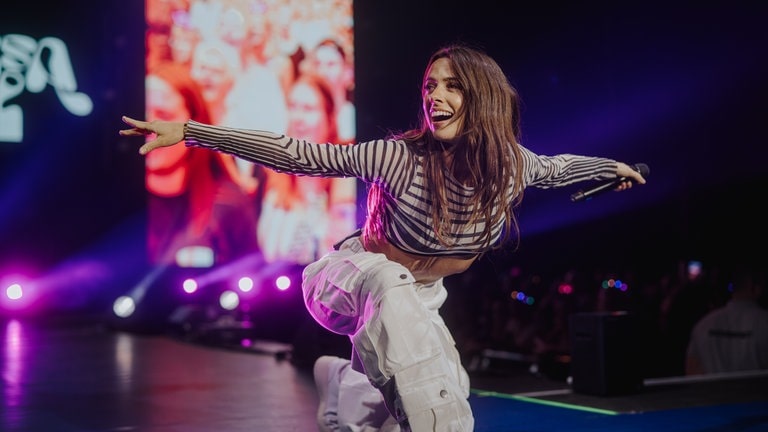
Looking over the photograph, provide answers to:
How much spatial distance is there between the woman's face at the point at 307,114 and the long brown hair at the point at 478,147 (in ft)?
27.9

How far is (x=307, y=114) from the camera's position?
10.6 metres

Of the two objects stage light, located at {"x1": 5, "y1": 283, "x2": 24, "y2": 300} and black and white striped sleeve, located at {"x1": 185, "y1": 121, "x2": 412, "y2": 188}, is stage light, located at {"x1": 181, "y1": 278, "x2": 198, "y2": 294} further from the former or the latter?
black and white striped sleeve, located at {"x1": 185, "y1": 121, "x2": 412, "y2": 188}

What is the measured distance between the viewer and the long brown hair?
6.55 feet

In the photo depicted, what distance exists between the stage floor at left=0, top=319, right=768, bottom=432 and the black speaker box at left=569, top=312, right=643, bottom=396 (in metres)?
0.06

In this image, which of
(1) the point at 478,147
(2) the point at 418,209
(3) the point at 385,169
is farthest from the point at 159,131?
(1) the point at 478,147

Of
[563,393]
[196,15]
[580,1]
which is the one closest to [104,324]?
[196,15]

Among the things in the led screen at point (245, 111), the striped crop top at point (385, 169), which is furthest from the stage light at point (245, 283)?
the striped crop top at point (385, 169)

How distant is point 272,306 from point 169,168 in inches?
116

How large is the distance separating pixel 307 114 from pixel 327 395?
822cm

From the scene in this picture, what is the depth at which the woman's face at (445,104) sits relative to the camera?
2033 millimetres

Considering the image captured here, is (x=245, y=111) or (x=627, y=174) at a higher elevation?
(x=245, y=111)

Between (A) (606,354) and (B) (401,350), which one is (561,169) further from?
(A) (606,354)

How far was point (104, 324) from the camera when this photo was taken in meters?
10.8

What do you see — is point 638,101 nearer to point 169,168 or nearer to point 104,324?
point 169,168
